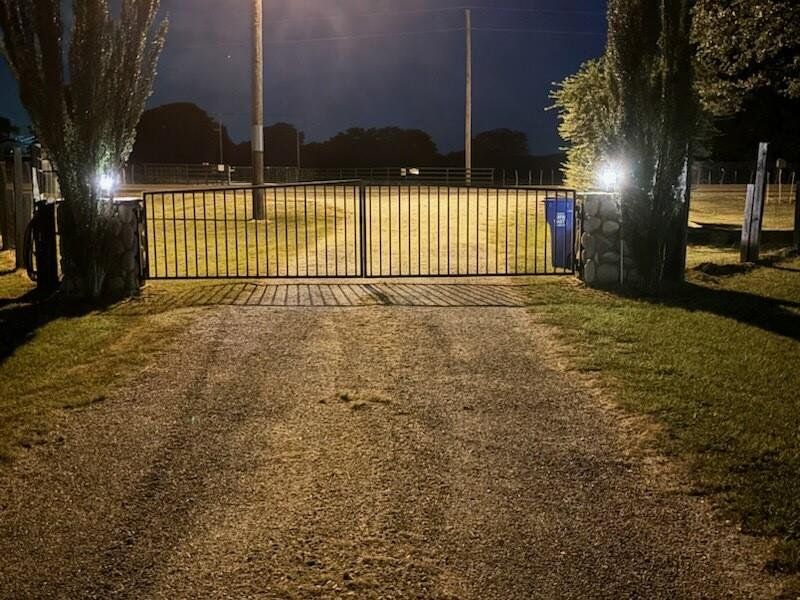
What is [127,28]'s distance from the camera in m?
10.2

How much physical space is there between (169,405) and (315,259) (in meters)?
7.78

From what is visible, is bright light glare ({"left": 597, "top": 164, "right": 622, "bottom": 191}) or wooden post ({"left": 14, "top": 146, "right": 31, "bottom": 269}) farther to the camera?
wooden post ({"left": 14, "top": 146, "right": 31, "bottom": 269})

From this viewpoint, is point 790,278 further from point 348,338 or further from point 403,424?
point 403,424

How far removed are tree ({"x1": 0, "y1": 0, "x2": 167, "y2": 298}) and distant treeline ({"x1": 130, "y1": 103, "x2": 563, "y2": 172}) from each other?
59647 mm

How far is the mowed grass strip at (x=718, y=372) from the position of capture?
15.0 feet

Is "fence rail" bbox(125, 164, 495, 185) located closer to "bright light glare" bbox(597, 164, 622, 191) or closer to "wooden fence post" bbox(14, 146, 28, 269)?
"wooden fence post" bbox(14, 146, 28, 269)

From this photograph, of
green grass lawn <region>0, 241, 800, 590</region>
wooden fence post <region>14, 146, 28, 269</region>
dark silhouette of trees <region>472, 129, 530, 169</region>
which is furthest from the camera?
dark silhouette of trees <region>472, 129, 530, 169</region>

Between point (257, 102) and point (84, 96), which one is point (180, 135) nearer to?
point (257, 102)

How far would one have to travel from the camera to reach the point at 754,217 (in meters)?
13.9

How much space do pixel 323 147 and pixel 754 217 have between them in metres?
79.6

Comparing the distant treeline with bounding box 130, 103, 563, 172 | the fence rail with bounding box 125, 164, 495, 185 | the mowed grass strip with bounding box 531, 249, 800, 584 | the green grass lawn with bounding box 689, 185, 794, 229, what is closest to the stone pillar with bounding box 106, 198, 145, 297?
the mowed grass strip with bounding box 531, 249, 800, 584

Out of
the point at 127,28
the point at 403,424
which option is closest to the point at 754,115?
the point at 127,28

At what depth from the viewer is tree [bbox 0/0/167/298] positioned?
9.80m

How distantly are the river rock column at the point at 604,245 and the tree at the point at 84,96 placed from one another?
6079mm
